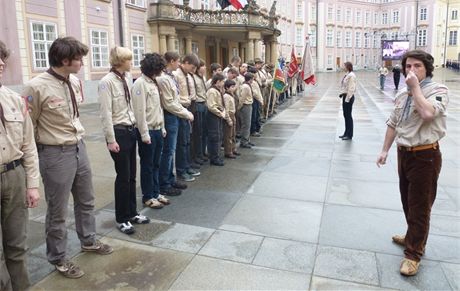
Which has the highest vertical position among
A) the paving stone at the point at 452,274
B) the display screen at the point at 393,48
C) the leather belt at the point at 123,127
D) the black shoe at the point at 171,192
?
the display screen at the point at 393,48

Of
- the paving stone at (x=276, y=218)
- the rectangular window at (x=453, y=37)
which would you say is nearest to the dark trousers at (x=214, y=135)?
the paving stone at (x=276, y=218)

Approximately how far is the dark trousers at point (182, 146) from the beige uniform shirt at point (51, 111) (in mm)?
2750

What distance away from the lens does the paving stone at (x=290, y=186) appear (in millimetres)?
5750

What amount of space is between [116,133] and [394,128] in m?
2.79

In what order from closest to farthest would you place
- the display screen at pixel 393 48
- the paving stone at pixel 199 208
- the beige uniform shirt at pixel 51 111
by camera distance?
the beige uniform shirt at pixel 51 111, the paving stone at pixel 199 208, the display screen at pixel 393 48

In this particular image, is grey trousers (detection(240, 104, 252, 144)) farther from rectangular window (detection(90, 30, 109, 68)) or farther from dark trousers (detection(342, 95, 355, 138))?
rectangular window (detection(90, 30, 109, 68))

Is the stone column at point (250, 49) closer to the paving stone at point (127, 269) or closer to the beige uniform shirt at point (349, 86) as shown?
the beige uniform shirt at point (349, 86)

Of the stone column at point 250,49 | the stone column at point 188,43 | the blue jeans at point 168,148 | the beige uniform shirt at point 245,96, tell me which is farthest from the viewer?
the stone column at point 250,49

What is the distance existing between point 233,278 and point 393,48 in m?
66.3

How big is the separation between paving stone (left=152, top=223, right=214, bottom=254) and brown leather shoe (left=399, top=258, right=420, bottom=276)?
190 centimetres

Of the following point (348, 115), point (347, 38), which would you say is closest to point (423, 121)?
point (348, 115)

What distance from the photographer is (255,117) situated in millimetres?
10562

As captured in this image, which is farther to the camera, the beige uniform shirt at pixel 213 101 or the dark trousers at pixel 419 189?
the beige uniform shirt at pixel 213 101

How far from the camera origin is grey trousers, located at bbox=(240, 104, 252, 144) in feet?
29.4
